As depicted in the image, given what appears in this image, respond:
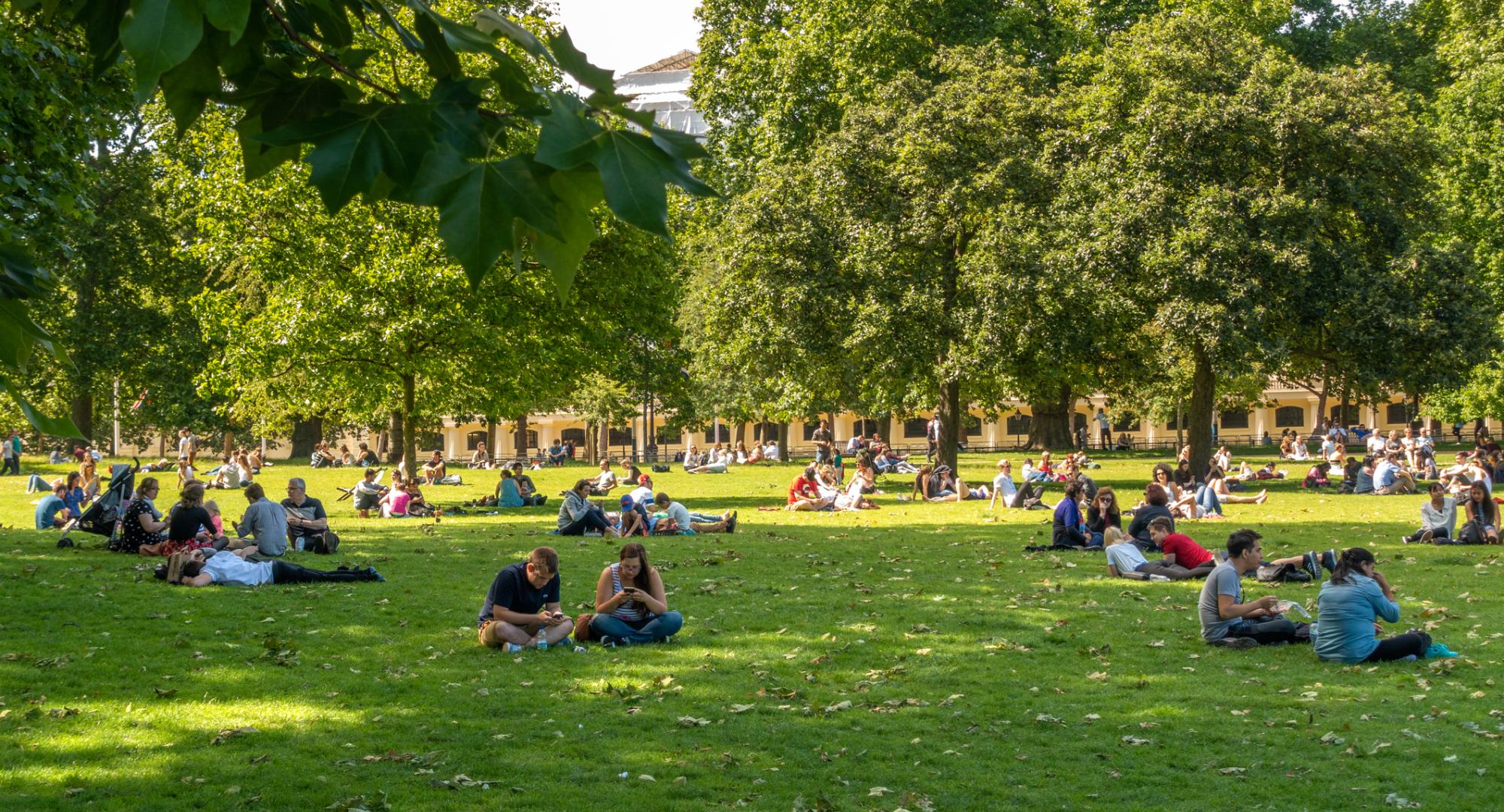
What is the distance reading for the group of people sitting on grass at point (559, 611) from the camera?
10797 mm

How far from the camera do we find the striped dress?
11.1m

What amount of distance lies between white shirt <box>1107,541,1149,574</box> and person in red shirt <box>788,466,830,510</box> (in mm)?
12182

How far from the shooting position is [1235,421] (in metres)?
87.9

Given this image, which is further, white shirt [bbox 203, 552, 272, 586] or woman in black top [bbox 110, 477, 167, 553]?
woman in black top [bbox 110, 477, 167, 553]

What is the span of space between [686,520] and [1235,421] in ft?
241

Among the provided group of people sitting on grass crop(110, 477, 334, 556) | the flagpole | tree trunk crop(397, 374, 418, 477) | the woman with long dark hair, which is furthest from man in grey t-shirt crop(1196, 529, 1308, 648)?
the flagpole

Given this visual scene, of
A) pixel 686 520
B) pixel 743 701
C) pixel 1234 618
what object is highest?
pixel 686 520

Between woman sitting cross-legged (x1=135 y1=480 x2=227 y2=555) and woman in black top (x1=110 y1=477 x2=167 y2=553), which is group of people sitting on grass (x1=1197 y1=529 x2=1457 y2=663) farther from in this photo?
woman in black top (x1=110 y1=477 x2=167 y2=553)

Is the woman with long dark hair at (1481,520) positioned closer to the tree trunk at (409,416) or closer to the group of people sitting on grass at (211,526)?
the group of people sitting on grass at (211,526)

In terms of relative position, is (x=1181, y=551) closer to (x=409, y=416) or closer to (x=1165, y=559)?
(x=1165, y=559)

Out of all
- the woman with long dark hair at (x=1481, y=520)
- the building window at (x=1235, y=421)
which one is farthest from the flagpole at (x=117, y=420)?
the building window at (x=1235, y=421)

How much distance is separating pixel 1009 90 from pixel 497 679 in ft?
88.9

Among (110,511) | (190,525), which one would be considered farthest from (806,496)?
(190,525)

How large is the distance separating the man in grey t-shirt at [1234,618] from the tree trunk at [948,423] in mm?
22438
